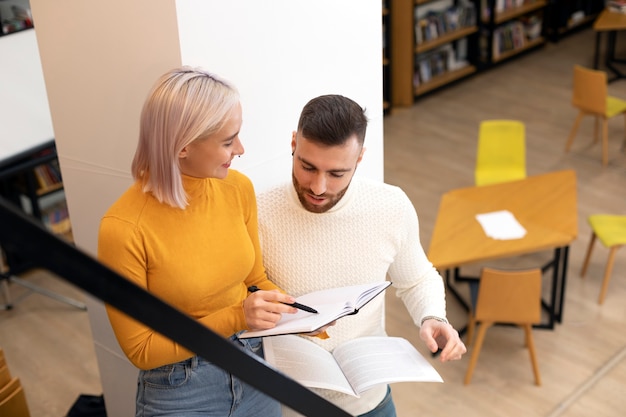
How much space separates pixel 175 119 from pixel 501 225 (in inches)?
139

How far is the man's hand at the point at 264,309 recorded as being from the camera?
6.50 ft

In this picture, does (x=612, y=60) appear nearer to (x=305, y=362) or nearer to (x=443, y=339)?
(x=443, y=339)

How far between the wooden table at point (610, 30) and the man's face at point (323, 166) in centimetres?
680

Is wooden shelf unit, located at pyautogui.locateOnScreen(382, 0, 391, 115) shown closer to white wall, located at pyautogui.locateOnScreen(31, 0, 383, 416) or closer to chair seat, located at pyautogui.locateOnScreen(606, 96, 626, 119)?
chair seat, located at pyautogui.locateOnScreen(606, 96, 626, 119)

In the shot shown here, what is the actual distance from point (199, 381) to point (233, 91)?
76 cm

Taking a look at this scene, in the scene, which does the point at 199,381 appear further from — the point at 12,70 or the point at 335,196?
the point at 12,70

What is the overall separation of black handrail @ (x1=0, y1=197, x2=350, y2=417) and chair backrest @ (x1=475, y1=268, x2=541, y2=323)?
2.99 meters

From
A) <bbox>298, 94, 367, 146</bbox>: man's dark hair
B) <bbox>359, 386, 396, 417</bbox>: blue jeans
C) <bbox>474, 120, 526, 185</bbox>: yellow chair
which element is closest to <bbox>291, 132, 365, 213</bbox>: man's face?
<bbox>298, 94, 367, 146</bbox>: man's dark hair

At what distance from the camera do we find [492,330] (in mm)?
5191

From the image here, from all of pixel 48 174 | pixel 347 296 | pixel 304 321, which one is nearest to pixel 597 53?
pixel 48 174

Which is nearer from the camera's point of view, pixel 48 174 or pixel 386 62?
pixel 48 174

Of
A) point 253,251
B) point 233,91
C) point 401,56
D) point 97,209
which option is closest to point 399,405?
point 97,209

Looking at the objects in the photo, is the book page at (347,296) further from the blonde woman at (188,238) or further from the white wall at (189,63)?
the white wall at (189,63)

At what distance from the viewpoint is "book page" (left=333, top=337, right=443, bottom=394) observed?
2.17m
